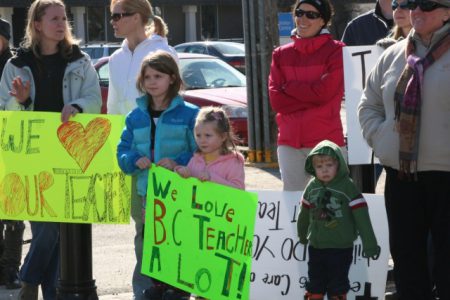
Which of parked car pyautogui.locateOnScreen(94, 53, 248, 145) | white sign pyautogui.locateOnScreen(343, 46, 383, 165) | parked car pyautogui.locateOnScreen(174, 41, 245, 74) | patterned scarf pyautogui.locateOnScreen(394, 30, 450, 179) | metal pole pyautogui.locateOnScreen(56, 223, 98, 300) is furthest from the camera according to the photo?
parked car pyautogui.locateOnScreen(174, 41, 245, 74)

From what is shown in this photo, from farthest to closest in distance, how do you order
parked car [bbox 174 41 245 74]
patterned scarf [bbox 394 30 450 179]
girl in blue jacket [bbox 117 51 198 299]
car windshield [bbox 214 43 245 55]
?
car windshield [bbox 214 43 245 55]
parked car [bbox 174 41 245 74]
girl in blue jacket [bbox 117 51 198 299]
patterned scarf [bbox 394 30 450 179]

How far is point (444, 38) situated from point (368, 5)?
49383mm

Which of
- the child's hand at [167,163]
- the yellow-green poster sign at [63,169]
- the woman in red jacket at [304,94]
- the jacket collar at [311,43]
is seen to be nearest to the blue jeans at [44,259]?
the yellow-green poster sign at [63,169]

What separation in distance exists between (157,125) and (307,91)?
1070mm

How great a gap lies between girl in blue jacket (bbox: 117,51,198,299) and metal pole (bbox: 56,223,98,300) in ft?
1.53

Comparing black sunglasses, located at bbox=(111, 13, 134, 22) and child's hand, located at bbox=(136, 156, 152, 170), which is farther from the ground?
black sunglasses, located at bbox=(111, 13, 134, 22)

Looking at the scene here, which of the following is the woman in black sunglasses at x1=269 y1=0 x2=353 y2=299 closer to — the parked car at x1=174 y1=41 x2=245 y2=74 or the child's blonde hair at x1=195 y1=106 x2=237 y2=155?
the child's blonde hair at x1=195 y1=106 x2=237 y2=155

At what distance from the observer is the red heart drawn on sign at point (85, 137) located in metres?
6.69

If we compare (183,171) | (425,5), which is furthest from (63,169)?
(425,5)

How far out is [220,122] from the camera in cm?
611

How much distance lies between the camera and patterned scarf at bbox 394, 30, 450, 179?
5.39 m

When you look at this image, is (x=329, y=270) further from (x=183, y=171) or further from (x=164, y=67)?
(x=164, y=67)

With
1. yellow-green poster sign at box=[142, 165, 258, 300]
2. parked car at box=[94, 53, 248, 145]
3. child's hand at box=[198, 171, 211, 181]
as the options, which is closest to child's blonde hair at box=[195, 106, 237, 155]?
child's hand at box=[198, 171, 211, 181]

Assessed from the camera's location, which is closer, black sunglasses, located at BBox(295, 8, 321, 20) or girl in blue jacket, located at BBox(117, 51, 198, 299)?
girl in blue jacket, located at BBox(117, 51, 198, 299)
